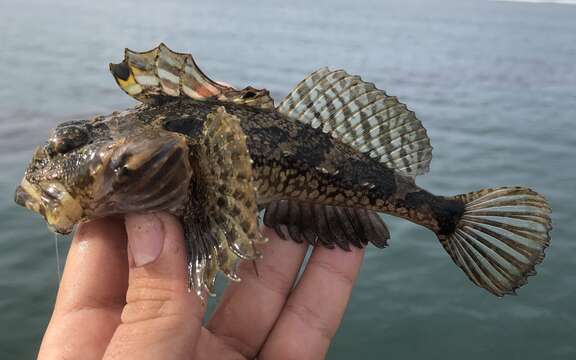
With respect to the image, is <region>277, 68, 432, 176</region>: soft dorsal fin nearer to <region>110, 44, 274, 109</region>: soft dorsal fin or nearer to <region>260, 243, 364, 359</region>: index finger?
<region>110, 44, 274, 109</region>: soft dorsal fin

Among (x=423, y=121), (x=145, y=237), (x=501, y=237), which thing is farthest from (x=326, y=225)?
(x=423, y=121)

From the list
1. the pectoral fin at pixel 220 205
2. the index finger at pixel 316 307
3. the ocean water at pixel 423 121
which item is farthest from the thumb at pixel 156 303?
the ocean water at pixel 423 121

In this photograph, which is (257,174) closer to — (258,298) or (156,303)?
(258,298)

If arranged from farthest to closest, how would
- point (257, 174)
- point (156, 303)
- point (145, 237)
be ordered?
point (257, 174) → point (145, 237) → point (156, 303)

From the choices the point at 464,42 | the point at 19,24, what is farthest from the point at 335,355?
the point at 464,42

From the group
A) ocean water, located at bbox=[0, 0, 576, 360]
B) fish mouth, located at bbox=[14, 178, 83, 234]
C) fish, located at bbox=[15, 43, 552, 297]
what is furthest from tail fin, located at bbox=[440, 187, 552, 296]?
fish mouth, located at bbox=[14, 178, 83, 234]

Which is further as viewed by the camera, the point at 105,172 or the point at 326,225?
the point at 326,225

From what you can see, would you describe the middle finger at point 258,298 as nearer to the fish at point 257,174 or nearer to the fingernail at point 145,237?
the fish at point 257,174
